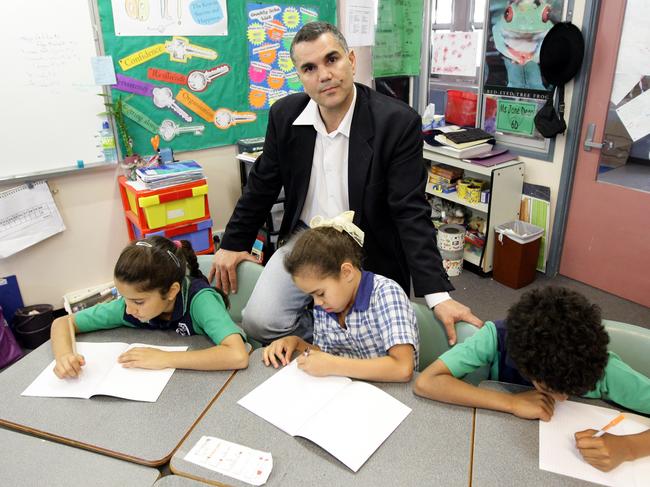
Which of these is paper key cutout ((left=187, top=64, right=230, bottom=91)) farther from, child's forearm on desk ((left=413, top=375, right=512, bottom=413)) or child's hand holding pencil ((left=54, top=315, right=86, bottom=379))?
child's forearm on desk ((left=413, top=375, right=512, bottom=413))

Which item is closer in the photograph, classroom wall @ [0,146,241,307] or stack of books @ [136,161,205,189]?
stack of books @ [136,161,205,189]

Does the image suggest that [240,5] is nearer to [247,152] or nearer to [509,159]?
[247,152]

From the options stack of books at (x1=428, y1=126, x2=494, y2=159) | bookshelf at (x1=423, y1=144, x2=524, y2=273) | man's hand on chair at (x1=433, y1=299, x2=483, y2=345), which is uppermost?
stack of books at (x1=428, y1=126, x2=494, y2=159)

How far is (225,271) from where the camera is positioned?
179 centimetres

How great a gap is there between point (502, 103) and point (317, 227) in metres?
2.32

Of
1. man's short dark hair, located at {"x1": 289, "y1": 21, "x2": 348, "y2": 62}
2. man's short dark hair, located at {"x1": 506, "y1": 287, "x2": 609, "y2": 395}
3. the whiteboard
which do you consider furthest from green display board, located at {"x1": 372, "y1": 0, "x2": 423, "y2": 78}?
man's short dark hair, located at {"x1": 506, "y1": 287, "x2": 609, "y2": 395}

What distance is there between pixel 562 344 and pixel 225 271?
1.15 metres

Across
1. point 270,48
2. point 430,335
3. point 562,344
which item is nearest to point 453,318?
point 430,335

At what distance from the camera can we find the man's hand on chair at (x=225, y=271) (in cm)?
179

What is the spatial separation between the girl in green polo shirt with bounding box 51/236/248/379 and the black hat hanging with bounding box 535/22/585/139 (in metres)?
2.30

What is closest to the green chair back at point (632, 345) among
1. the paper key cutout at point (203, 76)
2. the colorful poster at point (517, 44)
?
the colorful poster at point (517, 44)

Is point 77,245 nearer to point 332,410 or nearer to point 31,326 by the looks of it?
point 31,326

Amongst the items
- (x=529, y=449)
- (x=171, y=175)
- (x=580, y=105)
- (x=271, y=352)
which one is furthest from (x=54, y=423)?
(x=580, y=105)

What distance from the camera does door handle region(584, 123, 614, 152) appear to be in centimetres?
282
